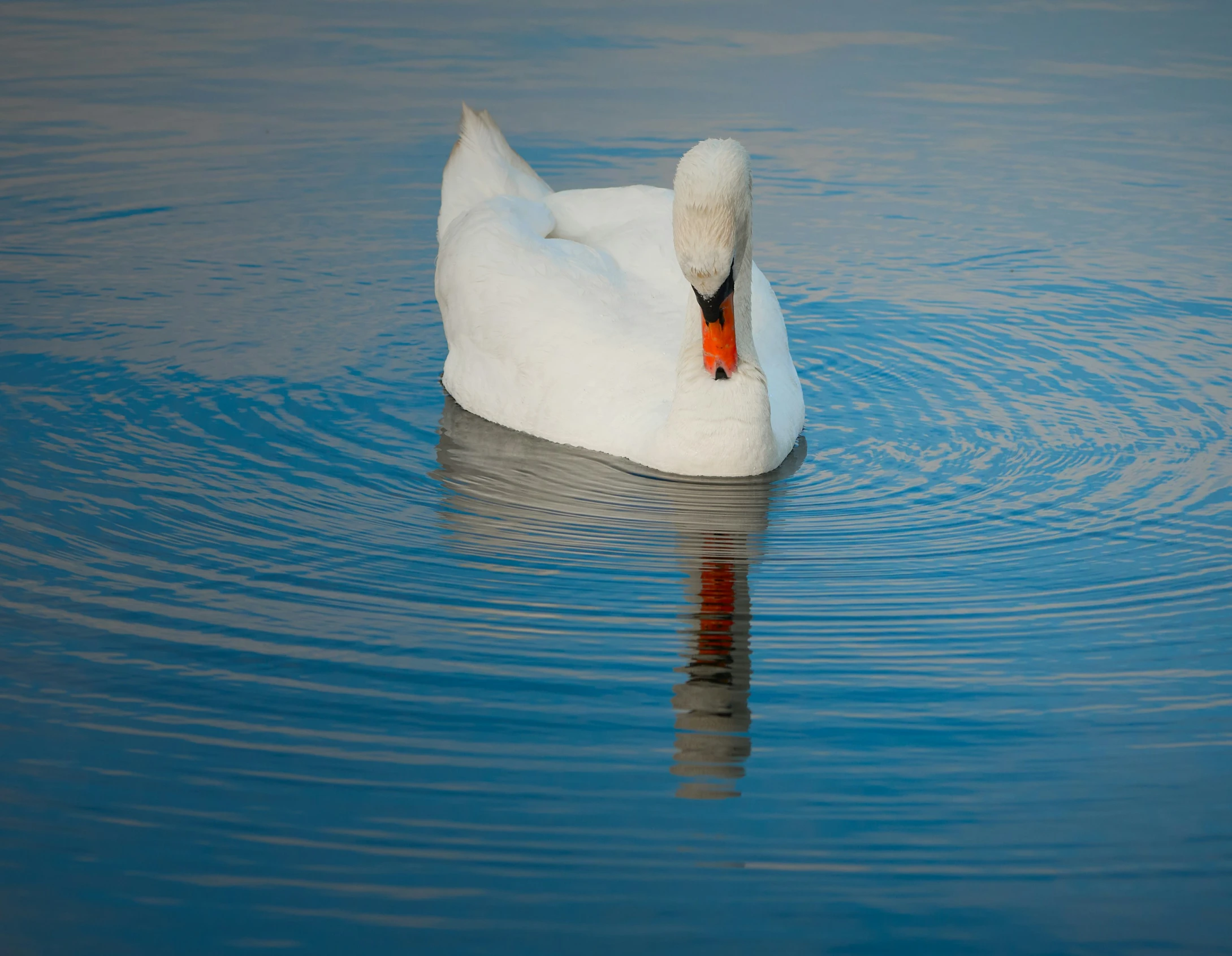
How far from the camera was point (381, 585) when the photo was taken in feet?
20.2

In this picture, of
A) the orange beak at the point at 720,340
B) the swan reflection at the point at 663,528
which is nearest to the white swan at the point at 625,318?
the orange beak at the point at 720,340

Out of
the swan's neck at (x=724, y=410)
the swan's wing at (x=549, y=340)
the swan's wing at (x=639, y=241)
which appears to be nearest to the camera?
the swan's neck at (x=724, y=410)

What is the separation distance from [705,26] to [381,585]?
15.0 meters

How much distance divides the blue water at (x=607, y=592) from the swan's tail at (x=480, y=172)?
815mm

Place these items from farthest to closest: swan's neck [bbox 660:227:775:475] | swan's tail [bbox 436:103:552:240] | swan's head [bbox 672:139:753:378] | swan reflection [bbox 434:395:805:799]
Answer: swan's tail [bbox 436:103:552:240] < swan's neck [bbox 660:227:775:475] < swan's head [bbox 672:139:753:378] < swan reflection [bbox 434:395:805:799]

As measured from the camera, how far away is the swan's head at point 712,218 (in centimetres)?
689

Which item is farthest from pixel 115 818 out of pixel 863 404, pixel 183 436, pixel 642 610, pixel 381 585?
pixel 863 404

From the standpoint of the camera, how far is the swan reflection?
519 centimetres

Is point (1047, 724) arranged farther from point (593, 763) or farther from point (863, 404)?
point (863, 404)

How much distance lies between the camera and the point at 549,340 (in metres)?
8.34

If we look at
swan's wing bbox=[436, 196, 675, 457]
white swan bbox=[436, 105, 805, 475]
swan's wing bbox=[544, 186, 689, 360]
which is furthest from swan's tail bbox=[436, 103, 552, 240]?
swan's wing bbox=[436, 196, 675, 457]

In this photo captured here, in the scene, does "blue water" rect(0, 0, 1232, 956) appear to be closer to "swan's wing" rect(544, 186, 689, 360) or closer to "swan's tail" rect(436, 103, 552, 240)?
"swan's tail" rect(436, 103, 552, 240)

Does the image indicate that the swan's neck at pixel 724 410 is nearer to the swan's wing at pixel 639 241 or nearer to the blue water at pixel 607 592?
the blue water at pixel 607 592

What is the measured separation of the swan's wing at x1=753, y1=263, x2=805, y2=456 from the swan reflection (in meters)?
0.19
